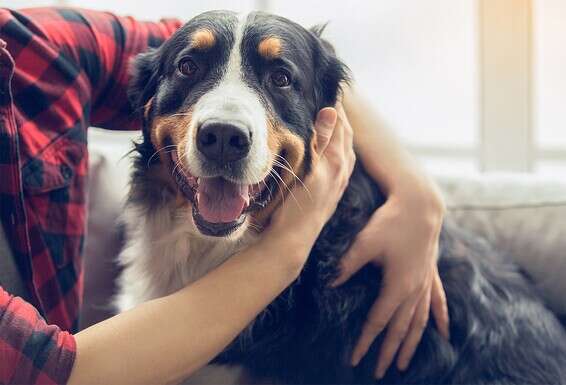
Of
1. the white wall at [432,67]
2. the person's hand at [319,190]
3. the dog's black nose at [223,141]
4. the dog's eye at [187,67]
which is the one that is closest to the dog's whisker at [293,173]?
the person's hand at [319,190]

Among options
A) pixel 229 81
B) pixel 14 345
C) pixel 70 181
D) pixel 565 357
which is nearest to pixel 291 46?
pixel 229 81

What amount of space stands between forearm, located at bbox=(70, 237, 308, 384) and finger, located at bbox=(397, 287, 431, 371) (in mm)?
306

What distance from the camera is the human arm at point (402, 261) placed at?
130 cm

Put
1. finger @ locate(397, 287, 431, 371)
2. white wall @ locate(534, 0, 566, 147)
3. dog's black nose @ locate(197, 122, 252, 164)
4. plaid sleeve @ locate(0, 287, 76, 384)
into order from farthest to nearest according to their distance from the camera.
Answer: white wall @ locate(534, 0, 566, 147) → finger @ locate(397, 287, 431, 371) → dog's black nose @ locate(197, 122, 252, 164) → plaid sleeve @ locate(0, 287, 76, 384)

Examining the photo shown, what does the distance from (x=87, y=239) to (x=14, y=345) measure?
0.97 metres

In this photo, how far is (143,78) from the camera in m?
1.40

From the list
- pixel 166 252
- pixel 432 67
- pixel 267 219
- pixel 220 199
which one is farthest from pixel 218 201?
pixel 432 67

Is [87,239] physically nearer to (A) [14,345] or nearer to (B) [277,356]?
(B) [277,356]

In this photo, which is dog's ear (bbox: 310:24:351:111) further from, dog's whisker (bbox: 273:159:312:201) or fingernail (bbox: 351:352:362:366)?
fingernail (bbox: 351:352:362:366)

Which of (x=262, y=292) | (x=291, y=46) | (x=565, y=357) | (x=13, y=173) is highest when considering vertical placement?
(x=291, y=46)

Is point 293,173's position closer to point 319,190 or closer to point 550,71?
point 319,190

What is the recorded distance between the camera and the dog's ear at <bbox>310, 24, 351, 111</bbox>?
4.49 ft

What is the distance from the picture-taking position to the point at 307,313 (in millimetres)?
1354

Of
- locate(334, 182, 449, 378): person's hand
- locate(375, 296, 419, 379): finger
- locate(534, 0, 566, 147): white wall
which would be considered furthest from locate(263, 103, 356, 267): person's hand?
locate(534, 0, 566, 147): white wall
